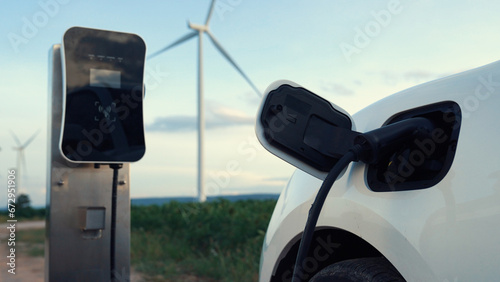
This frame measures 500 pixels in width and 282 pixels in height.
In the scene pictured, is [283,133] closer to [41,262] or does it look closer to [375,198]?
[375,198]

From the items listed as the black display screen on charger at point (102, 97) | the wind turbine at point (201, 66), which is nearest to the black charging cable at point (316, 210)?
the black display screen on charger at point (102, 97)

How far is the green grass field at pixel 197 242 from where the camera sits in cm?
550

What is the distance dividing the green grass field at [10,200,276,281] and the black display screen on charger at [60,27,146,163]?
2538 millimetres

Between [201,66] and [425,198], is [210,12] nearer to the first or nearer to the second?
[201,66]

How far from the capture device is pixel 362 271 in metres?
1.31

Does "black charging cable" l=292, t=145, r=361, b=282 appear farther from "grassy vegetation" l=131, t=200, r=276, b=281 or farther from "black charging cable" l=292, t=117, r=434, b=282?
"grassy vegetation" l=131, t=200, r=276, b=281

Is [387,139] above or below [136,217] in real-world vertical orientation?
above

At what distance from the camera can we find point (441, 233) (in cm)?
109

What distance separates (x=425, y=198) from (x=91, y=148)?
210 centimetres

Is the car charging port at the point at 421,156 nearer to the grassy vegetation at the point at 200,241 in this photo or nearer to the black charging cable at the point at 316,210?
the black charging cable at the point at 316,210

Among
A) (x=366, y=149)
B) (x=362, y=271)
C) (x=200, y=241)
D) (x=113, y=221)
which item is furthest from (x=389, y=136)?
(x=200, y=241)

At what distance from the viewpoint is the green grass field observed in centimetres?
550

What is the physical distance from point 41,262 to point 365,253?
21.7 ft

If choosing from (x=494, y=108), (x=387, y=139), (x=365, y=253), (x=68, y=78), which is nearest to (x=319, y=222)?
(x=365, y=253)
